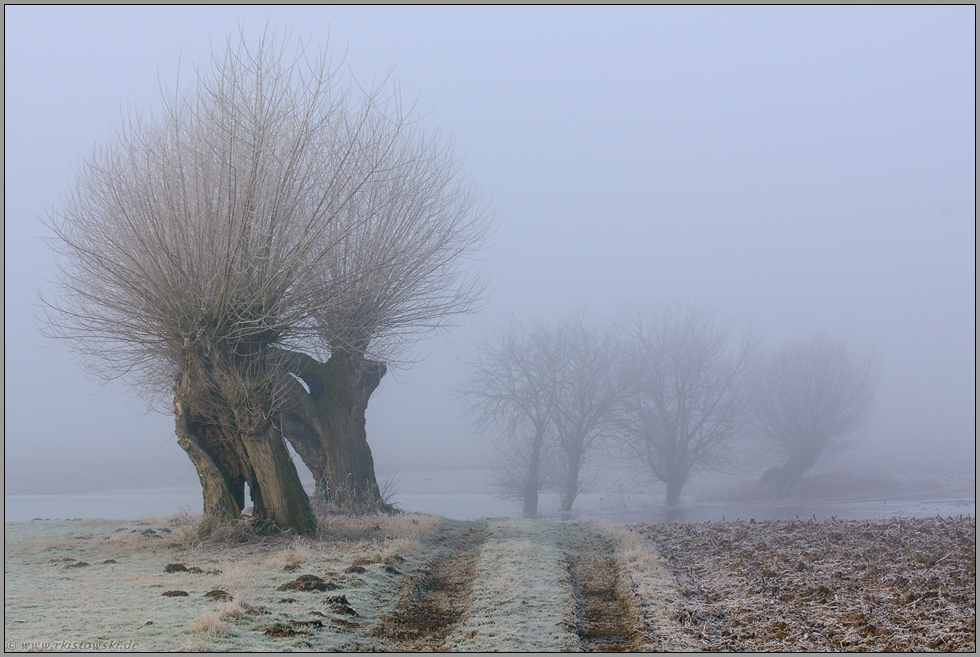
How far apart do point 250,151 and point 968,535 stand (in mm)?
12405

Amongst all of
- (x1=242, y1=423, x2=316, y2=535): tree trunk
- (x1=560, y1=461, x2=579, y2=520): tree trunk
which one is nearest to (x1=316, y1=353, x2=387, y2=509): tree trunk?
(x1=242, y1=423, x2=316, y2=535): tree trunk

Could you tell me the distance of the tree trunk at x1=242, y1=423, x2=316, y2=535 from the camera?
11227mm

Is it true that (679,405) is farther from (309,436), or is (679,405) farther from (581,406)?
(309,436)

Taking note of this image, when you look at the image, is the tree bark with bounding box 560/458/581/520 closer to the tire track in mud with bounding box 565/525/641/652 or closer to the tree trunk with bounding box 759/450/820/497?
the tree trunk with bounding box 759/450/820/497

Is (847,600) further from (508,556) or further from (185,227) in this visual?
(185,227)

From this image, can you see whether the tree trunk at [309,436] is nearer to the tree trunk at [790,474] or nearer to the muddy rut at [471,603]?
the muddy rut at [471,603]

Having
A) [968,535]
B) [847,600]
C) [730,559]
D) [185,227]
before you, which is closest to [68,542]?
[185,227]

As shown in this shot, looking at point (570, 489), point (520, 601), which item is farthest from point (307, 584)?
point (570, 489)

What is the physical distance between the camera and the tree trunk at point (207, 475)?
11180mm

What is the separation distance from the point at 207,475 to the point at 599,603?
23.5ft

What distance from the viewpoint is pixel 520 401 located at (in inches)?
1332

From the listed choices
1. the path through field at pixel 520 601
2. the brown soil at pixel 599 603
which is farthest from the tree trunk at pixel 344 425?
the brown soil at pixel 599 603

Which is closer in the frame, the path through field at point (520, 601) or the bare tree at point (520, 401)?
the path through field at point (520, 601)

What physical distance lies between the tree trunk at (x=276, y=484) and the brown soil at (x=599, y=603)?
449 centimetres
